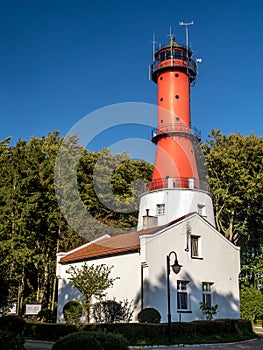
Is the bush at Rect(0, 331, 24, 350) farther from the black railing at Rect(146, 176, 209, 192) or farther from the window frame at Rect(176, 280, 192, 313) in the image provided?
the black railing at Rect(146, 176, 209, 192)

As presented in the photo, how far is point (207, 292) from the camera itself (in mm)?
25484

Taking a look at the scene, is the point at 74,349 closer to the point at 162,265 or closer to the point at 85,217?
the point at 162,265

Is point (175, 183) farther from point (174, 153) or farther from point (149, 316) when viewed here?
point (149, 316)

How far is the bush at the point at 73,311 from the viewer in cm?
2552

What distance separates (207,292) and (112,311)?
559 centimetres

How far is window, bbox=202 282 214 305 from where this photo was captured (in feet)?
82.7

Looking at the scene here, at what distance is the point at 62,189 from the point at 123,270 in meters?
11.6

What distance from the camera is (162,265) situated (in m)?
23.8

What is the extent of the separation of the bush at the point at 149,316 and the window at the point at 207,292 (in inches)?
175

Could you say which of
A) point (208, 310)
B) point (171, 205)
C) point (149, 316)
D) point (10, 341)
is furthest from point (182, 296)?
point (10, 341)

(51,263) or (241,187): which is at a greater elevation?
(241,187)

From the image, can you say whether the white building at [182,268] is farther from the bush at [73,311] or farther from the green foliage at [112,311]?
the bush at [73,311]

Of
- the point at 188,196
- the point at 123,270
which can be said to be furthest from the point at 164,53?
the point at 123,270

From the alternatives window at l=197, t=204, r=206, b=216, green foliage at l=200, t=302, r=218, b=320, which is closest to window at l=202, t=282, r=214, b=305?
green foliage at l=200, t=302, r=218, b=320
